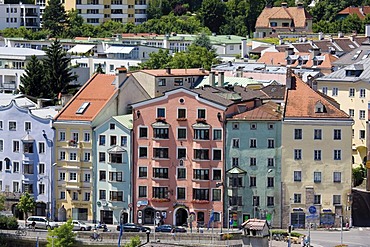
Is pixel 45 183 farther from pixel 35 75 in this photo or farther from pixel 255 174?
pixel 35 75

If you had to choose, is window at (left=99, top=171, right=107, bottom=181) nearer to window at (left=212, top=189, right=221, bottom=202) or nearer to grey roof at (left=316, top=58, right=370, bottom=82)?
window at (left=212, top=189, right=221, bottom=202)

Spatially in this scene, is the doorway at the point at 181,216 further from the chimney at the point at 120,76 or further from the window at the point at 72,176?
the chimney at the point at 120,76

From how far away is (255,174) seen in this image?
283 ft

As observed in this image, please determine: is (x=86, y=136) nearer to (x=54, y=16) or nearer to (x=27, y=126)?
(x=27, y=126)

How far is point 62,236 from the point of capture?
8156 cm

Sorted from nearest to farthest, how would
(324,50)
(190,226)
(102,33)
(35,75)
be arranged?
(190,226) < (35,75) < (324,50) < (102,33)

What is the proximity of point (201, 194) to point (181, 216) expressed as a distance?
1.83 metres

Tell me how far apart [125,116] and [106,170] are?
3.54m

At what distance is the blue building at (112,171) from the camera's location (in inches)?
3474

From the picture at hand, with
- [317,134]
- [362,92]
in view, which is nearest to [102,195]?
[317,134]

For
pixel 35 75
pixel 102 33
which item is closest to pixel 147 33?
pixel 102 33

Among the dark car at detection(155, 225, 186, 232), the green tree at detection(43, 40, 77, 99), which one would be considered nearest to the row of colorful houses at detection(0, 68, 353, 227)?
the dark car at detection(155, 225, 186, 232)

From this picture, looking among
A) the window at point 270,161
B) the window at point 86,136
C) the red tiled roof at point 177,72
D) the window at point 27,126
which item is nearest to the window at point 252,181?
the window at point 270,161

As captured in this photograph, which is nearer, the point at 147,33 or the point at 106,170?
the point at 106,170
